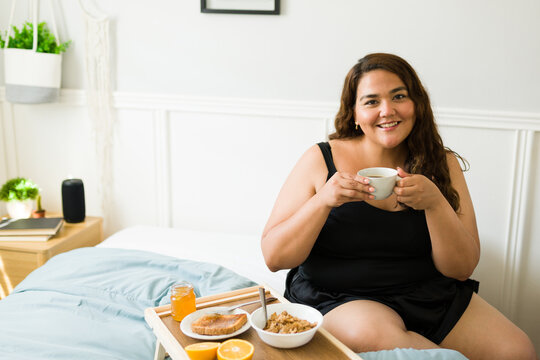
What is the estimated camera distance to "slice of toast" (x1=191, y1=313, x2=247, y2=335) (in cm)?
114

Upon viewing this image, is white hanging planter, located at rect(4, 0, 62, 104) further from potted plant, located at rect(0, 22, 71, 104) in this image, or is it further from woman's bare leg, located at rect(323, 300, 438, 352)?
woman's bare leg, located at rect(323, 300, 438, 352)

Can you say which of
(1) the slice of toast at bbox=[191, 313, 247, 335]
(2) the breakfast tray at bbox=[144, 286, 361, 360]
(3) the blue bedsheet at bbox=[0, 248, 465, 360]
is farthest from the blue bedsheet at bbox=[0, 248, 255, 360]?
(1) the slice of toast at bbox=[191, 313, 247, 335]

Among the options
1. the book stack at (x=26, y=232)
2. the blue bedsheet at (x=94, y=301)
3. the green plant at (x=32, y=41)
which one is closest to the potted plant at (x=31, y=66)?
the green plant at (x=32, y=41)

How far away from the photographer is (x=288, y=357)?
1.09 m

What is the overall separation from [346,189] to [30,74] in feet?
5.71

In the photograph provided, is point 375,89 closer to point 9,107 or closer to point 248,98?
point 248,98

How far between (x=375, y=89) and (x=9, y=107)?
2.00 meters

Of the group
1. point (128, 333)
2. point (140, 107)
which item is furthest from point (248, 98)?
point (128, 333)

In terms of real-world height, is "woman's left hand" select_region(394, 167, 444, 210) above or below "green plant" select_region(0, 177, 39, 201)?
above

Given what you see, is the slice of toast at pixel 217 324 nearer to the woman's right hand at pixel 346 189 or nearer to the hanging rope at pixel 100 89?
the woman's right hand at pixel 346 189

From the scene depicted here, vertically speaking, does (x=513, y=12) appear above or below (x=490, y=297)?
above

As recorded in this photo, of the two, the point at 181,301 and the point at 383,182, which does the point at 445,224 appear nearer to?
the point at 383,182

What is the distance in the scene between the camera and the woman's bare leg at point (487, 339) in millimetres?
1378

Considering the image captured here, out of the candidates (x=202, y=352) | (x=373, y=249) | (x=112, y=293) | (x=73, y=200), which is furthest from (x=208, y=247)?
(x=202, y=352)
